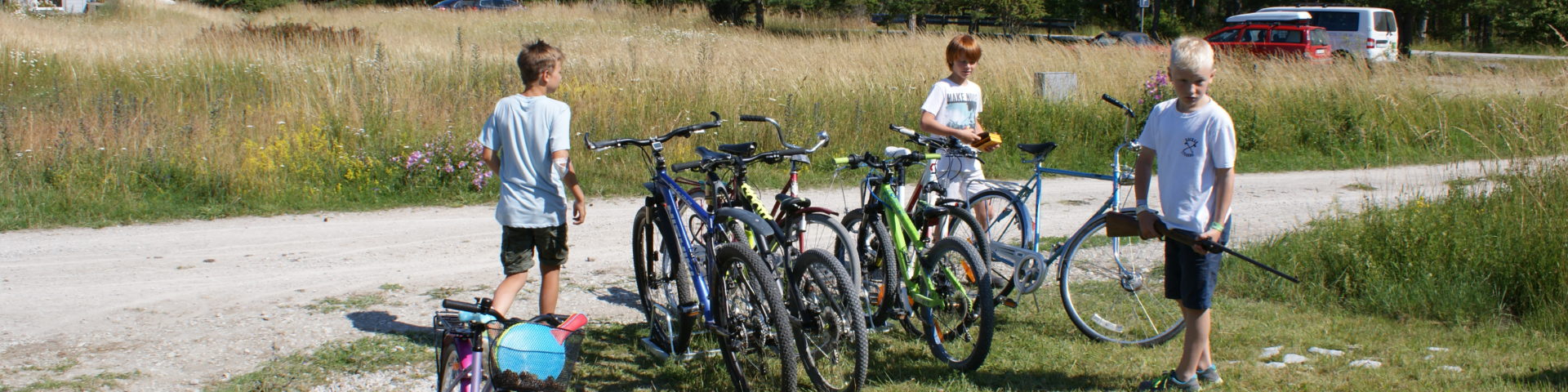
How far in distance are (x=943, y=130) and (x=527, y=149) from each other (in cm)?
226

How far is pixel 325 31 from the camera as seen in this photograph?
1681 centimetres

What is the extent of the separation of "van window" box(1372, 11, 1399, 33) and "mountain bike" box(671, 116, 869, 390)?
2829 cm

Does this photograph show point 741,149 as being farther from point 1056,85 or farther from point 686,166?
point 1056,85

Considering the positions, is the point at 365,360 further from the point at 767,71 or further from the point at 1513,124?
the point at 767,71

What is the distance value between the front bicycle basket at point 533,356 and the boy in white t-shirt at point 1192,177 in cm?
219

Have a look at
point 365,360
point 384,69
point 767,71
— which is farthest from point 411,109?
point 365,360

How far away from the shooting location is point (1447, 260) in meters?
6.12

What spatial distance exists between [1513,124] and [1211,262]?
431 cm

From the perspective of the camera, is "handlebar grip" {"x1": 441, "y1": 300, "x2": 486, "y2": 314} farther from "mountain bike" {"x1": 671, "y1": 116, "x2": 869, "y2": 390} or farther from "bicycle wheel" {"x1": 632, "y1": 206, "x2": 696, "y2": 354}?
"bicycle wheel" {"x1": 632, "y1": 206, "x2": 696, "y2": 354}

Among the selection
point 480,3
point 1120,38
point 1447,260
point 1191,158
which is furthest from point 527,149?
point 480,3

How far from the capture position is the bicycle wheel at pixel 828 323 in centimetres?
408

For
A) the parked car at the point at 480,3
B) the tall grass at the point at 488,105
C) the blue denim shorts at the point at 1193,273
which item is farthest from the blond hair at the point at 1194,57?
the parked car at the point at 480,3

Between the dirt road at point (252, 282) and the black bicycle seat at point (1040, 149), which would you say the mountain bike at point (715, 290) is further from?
the black bicycle seat at point (1040, 149)

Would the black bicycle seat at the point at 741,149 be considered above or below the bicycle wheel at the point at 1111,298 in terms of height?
above
